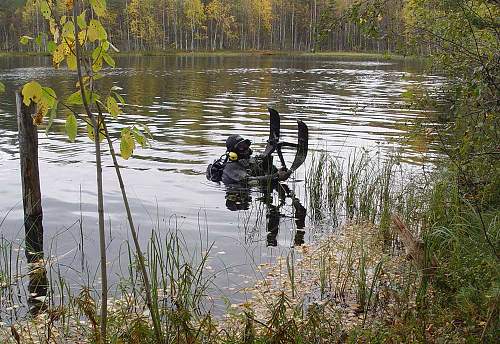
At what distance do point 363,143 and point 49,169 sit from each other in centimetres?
889

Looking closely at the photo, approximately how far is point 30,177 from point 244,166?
4.55 metres

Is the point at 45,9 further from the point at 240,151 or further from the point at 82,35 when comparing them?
the point at 240,151

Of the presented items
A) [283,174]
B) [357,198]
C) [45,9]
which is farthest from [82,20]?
[283,174]

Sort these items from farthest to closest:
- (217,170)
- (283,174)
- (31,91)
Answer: (217,170) → (283,174) → (31,91)

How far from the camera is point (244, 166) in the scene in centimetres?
1170

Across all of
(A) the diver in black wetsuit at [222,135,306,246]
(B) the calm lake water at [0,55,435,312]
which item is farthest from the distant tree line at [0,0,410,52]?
(A) the diver in black wetsuit at [222,135,306,246]

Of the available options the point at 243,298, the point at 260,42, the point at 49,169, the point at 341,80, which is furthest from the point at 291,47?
the point at 243,298

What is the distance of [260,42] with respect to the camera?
112 metres

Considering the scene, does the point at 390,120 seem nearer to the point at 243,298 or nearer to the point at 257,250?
the point at 257,250

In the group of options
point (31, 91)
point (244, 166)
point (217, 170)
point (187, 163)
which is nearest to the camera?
point (31, 91)

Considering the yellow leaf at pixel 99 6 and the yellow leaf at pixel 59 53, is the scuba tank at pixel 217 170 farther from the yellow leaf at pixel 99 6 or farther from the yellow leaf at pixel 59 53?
the yellow leaf at pixel 99 6

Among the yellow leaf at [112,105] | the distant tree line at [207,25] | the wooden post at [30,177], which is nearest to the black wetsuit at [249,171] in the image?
the wooden post at [30,177]

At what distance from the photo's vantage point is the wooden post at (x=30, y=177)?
309 inches

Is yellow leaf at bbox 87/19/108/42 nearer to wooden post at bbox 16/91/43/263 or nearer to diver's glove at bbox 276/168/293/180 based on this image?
wooden post at bbox 16/91/43/263
